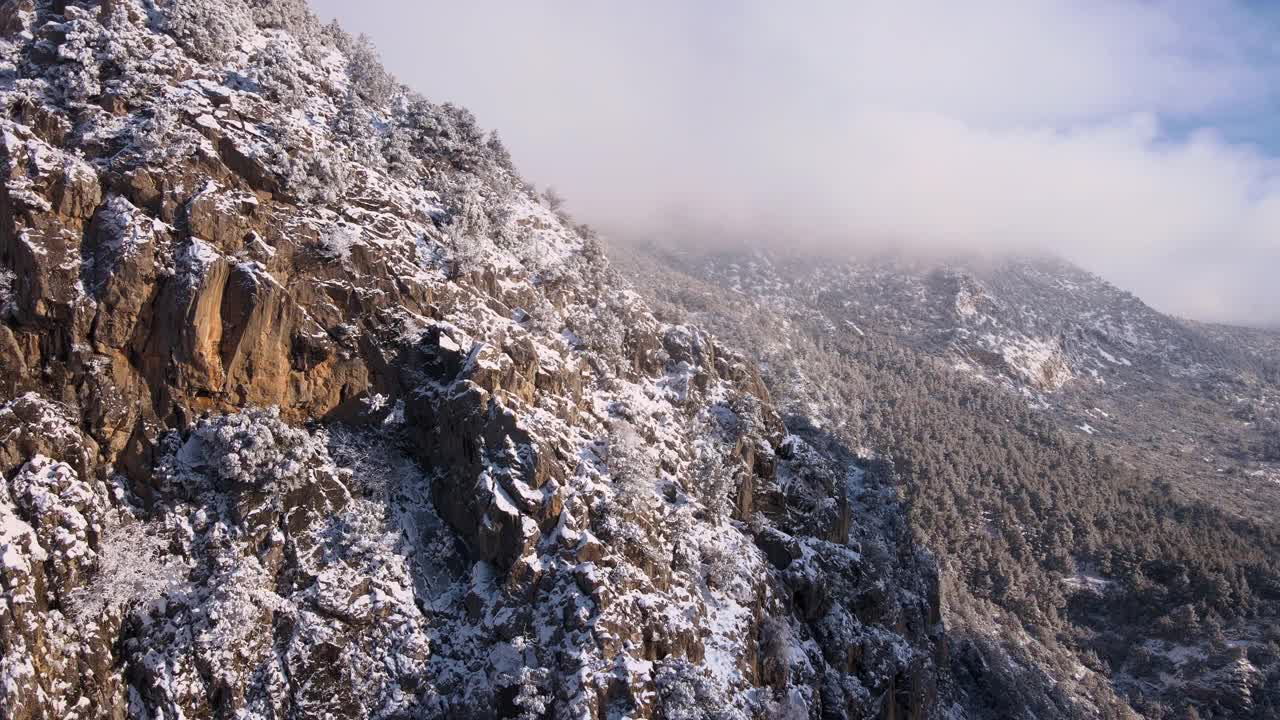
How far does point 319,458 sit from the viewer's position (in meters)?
36.9

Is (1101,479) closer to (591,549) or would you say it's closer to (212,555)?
(591,549)

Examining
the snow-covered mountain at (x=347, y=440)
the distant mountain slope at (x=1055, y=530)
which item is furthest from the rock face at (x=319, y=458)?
the distant mountain slope at (x=1055, y=530)

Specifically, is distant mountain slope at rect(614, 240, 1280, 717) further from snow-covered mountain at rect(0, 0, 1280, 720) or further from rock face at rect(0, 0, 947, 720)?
rock face at rect(0, 0, 947, 720)

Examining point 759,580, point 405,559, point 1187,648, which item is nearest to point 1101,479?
point 1187,648

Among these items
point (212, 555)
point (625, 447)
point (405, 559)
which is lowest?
point (212, 555)

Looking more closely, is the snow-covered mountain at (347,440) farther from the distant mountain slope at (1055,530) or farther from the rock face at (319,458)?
the distant mountain slope at (1055,530)

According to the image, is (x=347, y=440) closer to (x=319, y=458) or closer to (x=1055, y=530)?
(x=319, y=458)

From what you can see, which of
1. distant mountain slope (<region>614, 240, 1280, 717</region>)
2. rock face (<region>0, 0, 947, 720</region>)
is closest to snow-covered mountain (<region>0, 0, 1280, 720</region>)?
rock face (<region>0, 0, 947, 720</region>)

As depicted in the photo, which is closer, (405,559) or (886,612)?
(405,559)

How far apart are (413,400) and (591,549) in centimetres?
1350

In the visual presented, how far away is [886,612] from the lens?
5081 centimetres

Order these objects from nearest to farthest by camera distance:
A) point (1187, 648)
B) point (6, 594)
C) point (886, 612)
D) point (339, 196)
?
point (6, 594), point (339, 196), point (886, 612), point (1187, 648)

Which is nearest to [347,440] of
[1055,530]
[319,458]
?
[319,458]

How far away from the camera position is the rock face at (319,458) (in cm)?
3103
